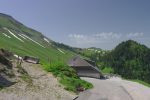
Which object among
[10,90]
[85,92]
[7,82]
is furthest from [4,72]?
[85,92]

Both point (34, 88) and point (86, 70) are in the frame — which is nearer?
point (34, 88)

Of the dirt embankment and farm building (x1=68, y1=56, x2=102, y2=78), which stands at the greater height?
farm building (x1=68, y1=56, x2=102, y2=78)

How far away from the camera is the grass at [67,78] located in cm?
4826

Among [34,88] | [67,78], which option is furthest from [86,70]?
[34,88]

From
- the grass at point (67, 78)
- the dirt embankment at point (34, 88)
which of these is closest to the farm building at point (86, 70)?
the grass at point (67, 78)

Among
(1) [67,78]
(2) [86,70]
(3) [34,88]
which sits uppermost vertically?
(2) [86,70]

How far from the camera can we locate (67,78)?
51688 millimetres

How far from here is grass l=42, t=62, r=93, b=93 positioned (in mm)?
48263

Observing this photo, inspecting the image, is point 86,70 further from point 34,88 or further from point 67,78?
point 34,88

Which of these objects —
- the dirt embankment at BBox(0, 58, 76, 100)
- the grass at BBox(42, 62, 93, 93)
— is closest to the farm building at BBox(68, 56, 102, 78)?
the grass at BBox(42, 62, 93, 93)

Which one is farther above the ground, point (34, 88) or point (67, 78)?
point (67, 78)

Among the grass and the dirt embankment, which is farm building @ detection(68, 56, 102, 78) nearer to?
the grass

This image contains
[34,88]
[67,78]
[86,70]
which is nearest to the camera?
[34,88]

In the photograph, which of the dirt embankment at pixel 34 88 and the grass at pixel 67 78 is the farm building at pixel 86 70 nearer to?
the grass at pixel 67 78
